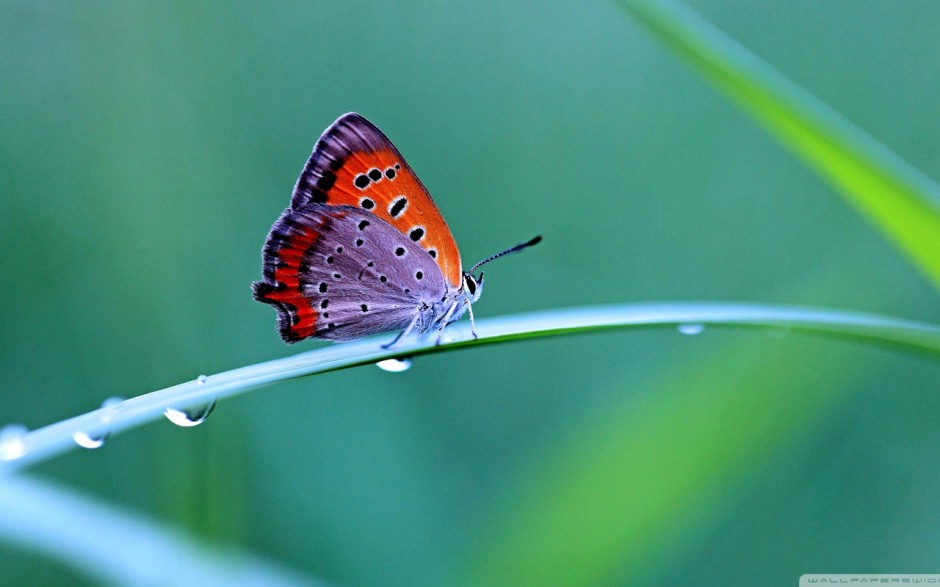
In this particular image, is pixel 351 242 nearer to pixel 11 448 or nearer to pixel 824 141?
pixel 11 448

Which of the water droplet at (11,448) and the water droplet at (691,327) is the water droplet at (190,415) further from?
the water droplet at (691,327)

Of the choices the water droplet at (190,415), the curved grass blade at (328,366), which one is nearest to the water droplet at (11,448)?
the curved grass blade at (328,366)

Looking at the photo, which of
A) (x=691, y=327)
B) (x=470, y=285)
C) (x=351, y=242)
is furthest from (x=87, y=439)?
(x=470, y=285)

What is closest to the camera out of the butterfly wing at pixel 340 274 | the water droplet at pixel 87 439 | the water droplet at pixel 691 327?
the water droplet at pixel 87 439

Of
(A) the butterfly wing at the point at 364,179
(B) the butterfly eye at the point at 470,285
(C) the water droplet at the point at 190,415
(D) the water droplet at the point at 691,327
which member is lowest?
(C) the water droplet at the point at 190,415

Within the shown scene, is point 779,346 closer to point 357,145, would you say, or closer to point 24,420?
point 357,145
